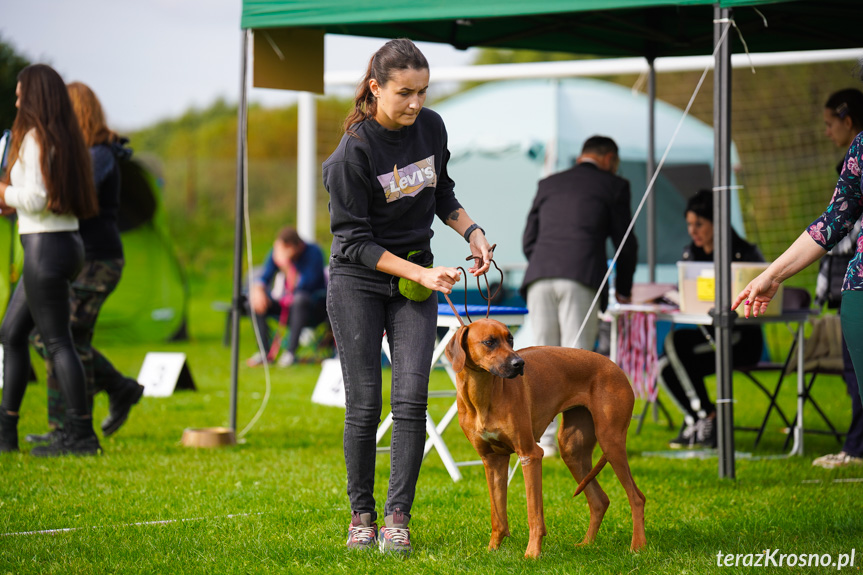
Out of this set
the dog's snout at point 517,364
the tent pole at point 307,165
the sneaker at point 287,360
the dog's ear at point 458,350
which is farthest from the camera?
the tent pole at point 307,165

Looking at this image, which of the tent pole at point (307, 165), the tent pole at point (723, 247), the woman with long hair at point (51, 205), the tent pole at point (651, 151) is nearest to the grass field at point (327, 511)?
the tent pole at point (723, 247)

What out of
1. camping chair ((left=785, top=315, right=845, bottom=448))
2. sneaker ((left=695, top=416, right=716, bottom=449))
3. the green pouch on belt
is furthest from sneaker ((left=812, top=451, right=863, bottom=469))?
the green pouch on belt

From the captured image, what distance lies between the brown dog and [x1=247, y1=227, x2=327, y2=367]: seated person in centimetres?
733

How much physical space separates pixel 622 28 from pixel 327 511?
388 centimetres

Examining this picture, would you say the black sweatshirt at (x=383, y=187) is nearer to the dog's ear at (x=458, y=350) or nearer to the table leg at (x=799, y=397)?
the dog's ear at (x=458, y=350)

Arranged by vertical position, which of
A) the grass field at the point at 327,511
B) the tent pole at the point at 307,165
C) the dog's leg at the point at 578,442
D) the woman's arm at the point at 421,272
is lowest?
the grass field at the point at 327,511

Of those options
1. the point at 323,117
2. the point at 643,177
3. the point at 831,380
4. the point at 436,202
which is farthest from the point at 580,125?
the point at 323,117

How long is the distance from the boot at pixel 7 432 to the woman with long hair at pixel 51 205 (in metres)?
0.15

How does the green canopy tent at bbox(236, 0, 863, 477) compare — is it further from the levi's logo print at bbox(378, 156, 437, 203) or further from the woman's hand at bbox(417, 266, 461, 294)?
the woman's hand at bbox(417, 266, 461, 294)

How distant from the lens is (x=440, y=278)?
3043 millimetres

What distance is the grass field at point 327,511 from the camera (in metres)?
3.26

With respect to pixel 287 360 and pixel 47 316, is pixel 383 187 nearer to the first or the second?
pixel 47 316

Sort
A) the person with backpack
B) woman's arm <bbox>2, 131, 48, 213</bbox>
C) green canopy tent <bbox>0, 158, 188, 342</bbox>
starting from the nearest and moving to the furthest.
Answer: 1. woman's arm <bbox>2, 131, 48, 213</bbox>
2. the person with backpack
3. green canopy tent <bbox>0, 158, 188, 342</bbox>

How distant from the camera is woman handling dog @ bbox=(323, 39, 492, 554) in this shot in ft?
10.5
